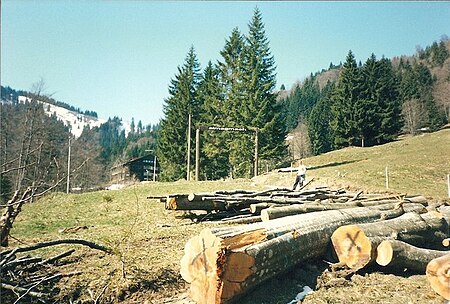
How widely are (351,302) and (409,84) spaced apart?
69645mm

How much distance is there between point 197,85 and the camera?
129 feet

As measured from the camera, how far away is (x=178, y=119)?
3750cm

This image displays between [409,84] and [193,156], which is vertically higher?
[409,84]

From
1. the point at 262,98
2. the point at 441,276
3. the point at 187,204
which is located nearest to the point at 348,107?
the point at 262,98

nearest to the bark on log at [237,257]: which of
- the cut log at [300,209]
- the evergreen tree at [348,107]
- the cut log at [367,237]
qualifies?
the cut log at [367,237]

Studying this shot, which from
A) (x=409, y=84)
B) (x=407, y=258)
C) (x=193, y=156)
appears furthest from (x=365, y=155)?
(x=409, y=84)

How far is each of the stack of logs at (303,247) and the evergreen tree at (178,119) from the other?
28389mm

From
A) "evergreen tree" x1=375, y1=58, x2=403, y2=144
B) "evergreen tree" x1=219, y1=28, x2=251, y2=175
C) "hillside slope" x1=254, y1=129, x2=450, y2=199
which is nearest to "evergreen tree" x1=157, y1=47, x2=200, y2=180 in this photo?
"evergreen tree" x1=219, y1=28, x2=251, y2=175

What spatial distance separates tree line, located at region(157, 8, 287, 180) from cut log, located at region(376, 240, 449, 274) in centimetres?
2277

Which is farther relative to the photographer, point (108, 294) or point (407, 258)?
point (407, 258)

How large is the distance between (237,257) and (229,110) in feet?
95.8

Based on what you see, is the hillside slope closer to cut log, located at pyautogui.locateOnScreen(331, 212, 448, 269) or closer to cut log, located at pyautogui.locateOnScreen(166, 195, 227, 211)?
cut log, located at pyautogui.locateOnScreen(331, 212, 448, 269)

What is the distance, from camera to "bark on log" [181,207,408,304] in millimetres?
4504

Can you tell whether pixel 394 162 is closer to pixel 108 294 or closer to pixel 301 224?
pixel 301 224
